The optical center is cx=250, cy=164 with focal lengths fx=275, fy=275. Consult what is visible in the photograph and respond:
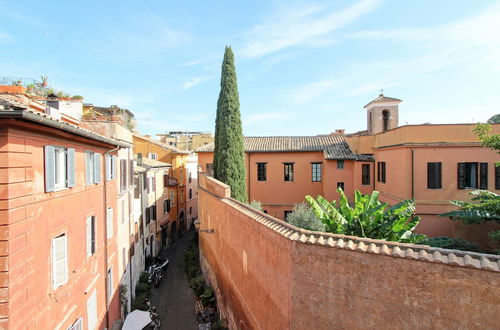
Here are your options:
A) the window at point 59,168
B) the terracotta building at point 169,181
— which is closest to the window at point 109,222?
the window at point 59,168

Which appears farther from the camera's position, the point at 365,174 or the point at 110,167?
the point at 365,174

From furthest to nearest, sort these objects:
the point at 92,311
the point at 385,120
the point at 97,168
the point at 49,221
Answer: the point at 385,120
the point at 97,168
the point at 92,311
the point at 49,221

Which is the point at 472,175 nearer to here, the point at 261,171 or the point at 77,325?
the point at 261,171

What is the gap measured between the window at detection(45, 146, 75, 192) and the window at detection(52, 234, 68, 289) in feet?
4.34

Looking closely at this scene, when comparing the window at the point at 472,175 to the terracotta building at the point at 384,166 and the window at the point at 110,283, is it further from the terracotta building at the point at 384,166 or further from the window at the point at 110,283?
the window at the point at 110,283

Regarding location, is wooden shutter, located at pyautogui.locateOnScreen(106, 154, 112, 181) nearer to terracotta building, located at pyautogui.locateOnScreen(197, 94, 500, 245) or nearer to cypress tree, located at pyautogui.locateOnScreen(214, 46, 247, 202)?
cypress tree, located at pyautogui.locateOnScreen(214, 46, 247, 202)

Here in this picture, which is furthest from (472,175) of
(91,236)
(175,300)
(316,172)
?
(175,300)

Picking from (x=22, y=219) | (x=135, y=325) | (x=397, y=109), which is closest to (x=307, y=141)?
(x=397, y=109)

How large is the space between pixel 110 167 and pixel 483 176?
62.5 feet

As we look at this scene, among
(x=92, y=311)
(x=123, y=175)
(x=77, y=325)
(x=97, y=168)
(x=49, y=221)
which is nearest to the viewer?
(x=49, y=221)

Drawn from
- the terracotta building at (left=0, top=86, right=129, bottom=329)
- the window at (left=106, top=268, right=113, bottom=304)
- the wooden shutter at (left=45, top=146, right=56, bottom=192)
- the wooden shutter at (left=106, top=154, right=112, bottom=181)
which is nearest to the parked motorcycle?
the window at (left=106, top=268, right=113, bottom=304)

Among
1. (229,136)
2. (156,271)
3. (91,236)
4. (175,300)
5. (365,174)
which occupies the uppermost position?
(229,136)

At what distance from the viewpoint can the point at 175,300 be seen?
17.5 metres

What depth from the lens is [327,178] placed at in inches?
867
